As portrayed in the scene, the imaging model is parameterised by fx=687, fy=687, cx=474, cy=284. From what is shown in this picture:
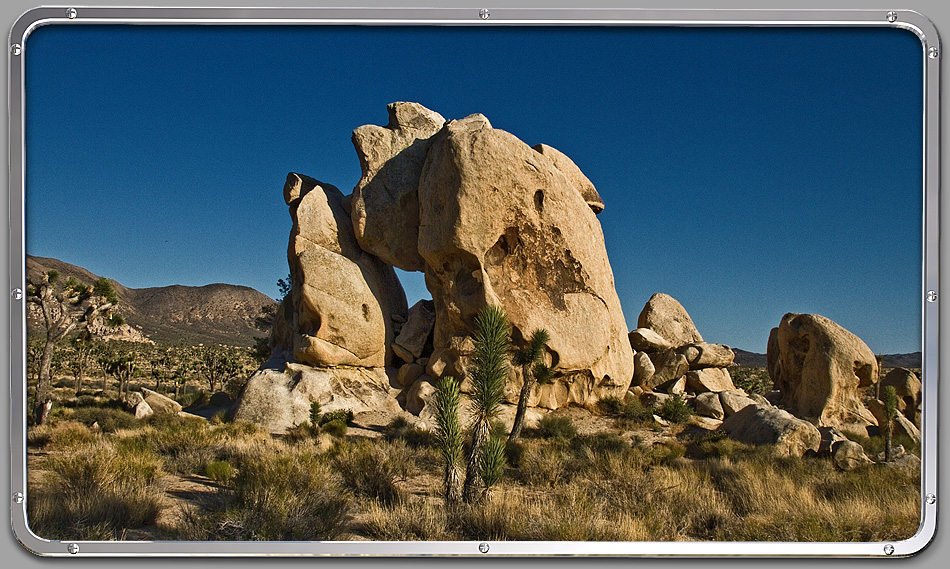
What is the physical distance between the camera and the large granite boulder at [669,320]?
66.4 feet

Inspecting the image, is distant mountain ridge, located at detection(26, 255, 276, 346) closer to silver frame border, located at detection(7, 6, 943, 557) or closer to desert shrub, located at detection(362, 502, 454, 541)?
silver frame border, located at detection(7, 6, 943, 557)

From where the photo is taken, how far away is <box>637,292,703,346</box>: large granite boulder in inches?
797

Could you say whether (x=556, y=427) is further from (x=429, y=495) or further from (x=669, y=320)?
(x=669, y=320)

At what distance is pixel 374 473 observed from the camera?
742 centimetres

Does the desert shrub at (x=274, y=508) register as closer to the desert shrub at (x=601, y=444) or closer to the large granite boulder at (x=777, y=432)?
the desert shrub at (x=601, y=444)

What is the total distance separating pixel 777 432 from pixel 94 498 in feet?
30.8

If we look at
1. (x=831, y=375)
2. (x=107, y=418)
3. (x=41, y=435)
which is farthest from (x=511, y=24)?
(x=831, y=375)

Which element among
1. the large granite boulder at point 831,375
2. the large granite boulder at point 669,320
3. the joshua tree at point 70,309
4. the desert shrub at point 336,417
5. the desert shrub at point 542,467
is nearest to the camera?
the desert shrub at point 542,467

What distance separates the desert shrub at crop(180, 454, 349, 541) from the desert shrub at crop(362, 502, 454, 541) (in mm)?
312

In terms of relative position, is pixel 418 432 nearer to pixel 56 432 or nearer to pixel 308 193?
pixel 56 432

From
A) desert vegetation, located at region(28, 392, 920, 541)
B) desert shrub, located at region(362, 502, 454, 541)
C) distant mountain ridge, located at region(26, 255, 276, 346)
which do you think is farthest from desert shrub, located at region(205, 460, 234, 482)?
distant mountain ridge, located at region(26, 255, 276, 346)

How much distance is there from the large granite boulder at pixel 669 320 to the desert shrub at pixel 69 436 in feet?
49.3

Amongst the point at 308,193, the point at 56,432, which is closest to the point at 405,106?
the point at 308,193

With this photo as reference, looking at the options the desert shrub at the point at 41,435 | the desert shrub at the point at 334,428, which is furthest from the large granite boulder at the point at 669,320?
the desert shrub at the point at 41,435
